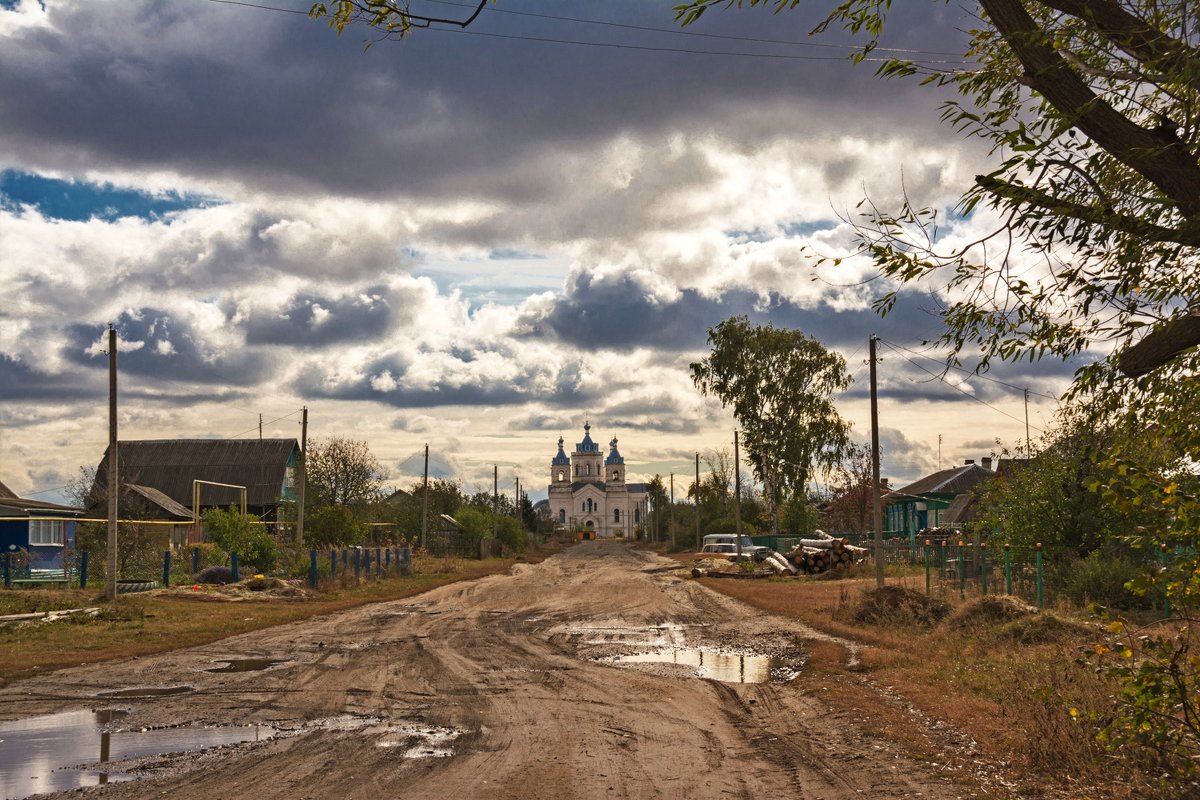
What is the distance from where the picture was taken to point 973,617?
19.4m

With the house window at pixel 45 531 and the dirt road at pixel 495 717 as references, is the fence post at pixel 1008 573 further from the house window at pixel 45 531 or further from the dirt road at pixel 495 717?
the house window at pixel 45 531

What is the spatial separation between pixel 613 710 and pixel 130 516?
1764 inches

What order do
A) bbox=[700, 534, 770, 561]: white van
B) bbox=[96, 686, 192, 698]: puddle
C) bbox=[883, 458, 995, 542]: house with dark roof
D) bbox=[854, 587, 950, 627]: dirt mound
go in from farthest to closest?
1. bbox=[883, 458, 995, 542]: house with dark roof
2. bbox=[700, 534, 770, 561]: white van
3. bbox=[854, 587, 950, 627]: dirt mound
4. bbox=[96, 686, 192, 698]: puddle

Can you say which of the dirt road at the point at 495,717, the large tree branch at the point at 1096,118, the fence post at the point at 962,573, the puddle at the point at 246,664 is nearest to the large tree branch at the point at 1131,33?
the large tree branch at the point at 1096,118

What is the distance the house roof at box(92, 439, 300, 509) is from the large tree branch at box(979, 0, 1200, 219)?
67.3 meters

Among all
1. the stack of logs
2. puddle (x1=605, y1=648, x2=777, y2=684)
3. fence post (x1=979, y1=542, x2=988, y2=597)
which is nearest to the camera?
puddle (x1=605, y1=648, x2=777, y2=684)

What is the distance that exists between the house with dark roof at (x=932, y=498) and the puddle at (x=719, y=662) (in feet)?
150

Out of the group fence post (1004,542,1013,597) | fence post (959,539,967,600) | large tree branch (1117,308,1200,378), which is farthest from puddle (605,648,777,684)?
large tree branch (1117,308,1200,378)

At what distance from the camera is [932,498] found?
6806cm

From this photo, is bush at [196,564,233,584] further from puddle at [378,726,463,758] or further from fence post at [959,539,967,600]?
puddle at [378,726,463,758]

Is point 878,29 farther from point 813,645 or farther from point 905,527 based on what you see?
point 905,527

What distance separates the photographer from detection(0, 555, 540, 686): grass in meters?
17.9

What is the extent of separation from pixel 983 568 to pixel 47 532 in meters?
33.2

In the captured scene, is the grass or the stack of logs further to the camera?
the stack of logs
